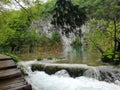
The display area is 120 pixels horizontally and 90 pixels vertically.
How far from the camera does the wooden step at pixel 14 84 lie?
1803 mm

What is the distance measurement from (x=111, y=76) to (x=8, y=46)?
2097 cm

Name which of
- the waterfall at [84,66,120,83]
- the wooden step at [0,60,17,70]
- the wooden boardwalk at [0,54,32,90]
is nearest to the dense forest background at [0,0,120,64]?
the wooden step at [0,60,17,70]

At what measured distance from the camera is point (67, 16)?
319 centimetres

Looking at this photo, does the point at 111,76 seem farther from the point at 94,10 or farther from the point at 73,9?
the point at 73,9

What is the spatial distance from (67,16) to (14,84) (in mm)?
1663

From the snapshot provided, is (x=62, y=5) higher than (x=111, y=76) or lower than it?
higher

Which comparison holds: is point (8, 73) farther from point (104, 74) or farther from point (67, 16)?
point (104, 74)

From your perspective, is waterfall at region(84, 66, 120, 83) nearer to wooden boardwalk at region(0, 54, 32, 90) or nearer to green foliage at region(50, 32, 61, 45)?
wooden boardwalk at region(0, 54, 32, 90)

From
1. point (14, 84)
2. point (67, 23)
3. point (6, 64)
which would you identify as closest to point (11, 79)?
point (14, 84)

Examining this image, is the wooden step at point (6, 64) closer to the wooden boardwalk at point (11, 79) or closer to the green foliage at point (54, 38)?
the wooden boardwalk at point (11, 79)

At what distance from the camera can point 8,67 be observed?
2.01 metres

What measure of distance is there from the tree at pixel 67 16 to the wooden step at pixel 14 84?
4.77ft

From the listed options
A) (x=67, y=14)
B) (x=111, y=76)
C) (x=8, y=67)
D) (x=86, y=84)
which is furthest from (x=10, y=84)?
(x=111, y=76)

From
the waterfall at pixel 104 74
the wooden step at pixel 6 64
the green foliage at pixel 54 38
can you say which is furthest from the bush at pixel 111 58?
the green foliage at pixel 54 38
